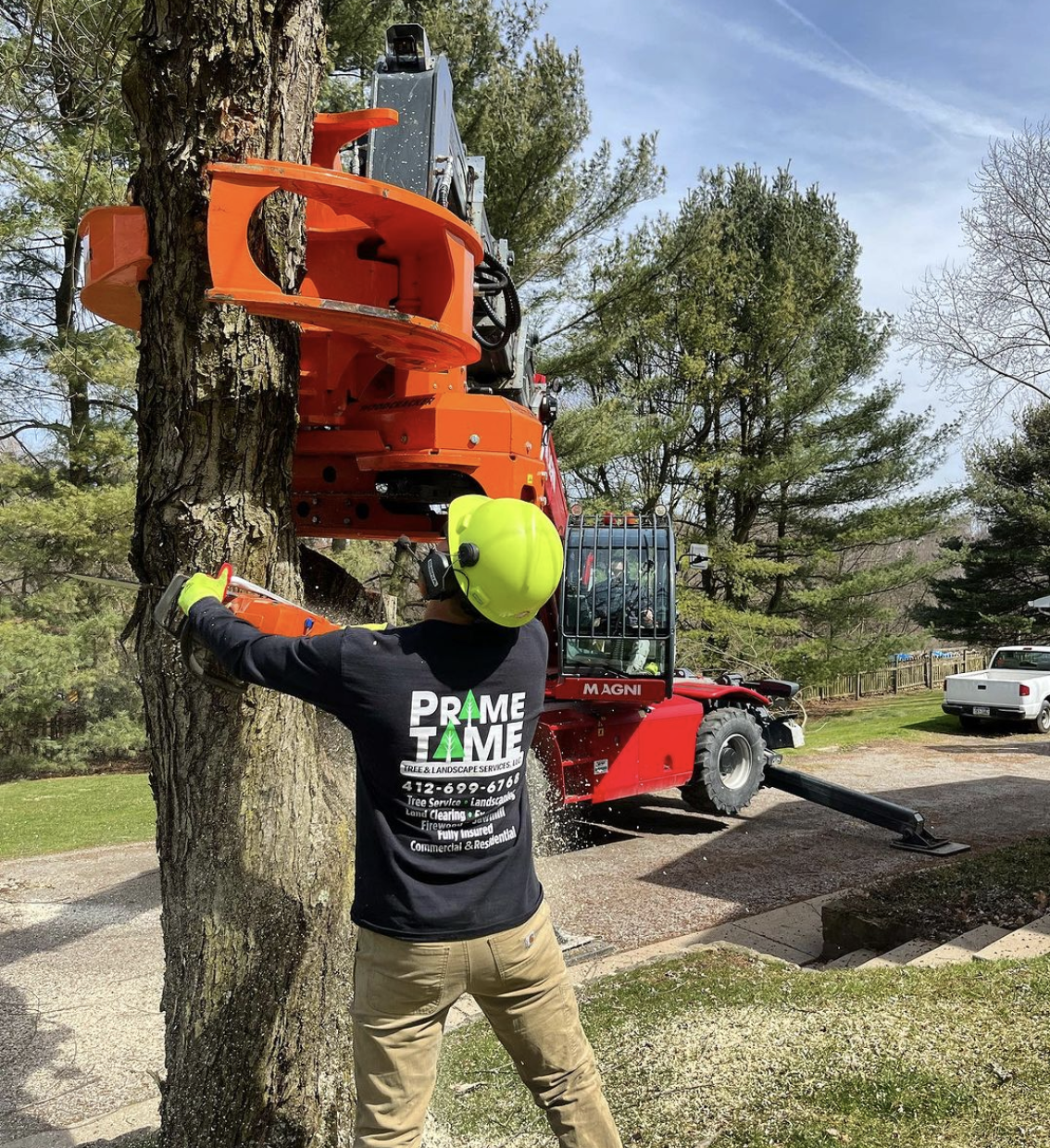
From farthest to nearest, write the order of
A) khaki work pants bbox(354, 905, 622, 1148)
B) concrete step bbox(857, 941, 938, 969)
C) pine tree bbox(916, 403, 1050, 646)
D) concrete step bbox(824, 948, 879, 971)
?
pine tree bbox(916, 403, 1050, 646)
concrete step bbox(824, 948, 879, 971)
concrete step bbox(857, 941, 938, 969)
khaki work pants bbox(354, 905, 622, 1148)

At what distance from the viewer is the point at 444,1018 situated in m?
2.38

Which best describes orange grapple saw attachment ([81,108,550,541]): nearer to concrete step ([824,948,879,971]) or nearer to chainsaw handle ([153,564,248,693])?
chainsaw handle ([153,564,248,693])

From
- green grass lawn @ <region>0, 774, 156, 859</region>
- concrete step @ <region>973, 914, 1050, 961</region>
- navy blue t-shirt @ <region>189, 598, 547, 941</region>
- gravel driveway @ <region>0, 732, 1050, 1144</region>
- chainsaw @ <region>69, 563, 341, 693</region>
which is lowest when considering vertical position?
green grass lawn @ <region>0, 774, 156, 859</region>

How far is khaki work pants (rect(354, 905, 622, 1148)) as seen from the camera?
2322 mm

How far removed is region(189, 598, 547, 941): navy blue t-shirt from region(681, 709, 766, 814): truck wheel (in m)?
6.75

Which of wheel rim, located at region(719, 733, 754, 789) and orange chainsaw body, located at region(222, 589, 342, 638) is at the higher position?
orange chainsaw body, located at region(222, 589, 342, 638)

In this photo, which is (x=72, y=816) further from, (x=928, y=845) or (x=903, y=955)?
(x=903, y=955)

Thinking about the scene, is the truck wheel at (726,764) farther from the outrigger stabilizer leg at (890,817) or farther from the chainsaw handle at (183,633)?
the chainsaw handle at (183,633)

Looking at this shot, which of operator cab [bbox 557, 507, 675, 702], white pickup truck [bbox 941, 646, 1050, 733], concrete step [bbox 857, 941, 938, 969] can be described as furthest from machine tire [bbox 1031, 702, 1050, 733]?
concrete step [bbox 857, 941, 938, 969]

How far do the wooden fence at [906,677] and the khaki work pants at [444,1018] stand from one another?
937 inches

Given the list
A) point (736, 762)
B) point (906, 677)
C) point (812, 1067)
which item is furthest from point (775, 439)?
point (812, 1067)

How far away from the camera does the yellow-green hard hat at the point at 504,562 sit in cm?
235

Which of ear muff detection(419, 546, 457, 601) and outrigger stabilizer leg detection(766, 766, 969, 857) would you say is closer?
ear muff detection(419, 546, 457, 601)

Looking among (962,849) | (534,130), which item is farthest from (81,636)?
(962,849)
